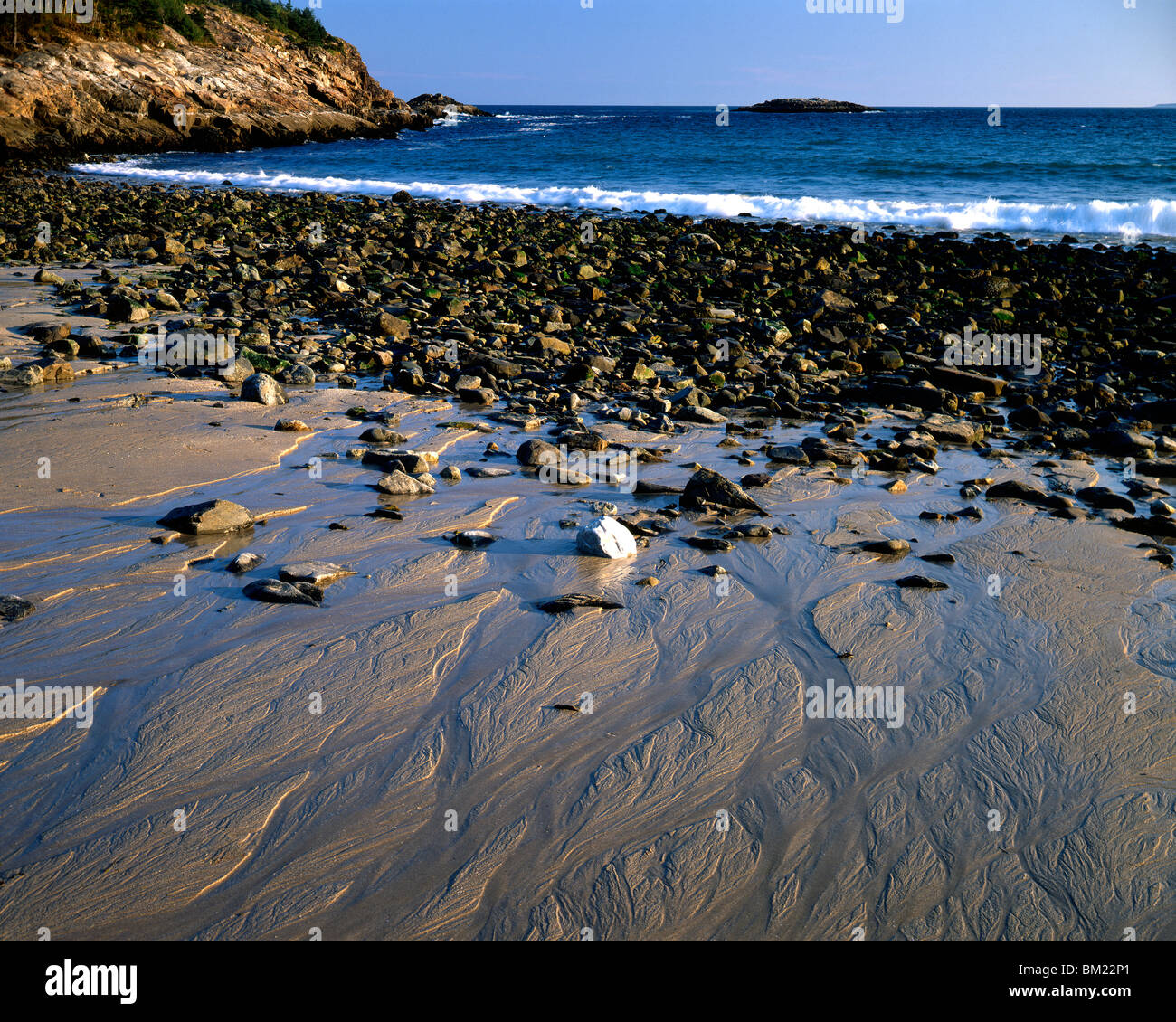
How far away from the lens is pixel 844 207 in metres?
21.9

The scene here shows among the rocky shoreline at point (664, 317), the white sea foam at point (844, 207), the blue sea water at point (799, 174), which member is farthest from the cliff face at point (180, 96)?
the rocky shoreline at point (664, 317)

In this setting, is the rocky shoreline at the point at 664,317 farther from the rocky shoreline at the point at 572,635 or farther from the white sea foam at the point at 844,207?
the white sea foam at the point at 844,207

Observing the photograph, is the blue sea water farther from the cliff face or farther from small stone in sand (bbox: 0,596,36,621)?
small stone in sand (bbox: 0,596,36,621)

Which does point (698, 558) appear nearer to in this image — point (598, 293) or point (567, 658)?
point (567, 658)

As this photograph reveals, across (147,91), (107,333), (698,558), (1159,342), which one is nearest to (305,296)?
(107,333)

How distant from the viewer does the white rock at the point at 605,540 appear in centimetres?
456

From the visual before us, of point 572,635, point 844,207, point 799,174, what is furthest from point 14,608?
point 799,174

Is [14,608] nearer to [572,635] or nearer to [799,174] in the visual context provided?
[572,635]

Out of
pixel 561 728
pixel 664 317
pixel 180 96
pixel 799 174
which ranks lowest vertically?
pixel 561 728

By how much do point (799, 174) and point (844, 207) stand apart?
30.1 feet

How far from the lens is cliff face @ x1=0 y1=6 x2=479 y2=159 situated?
112 feet

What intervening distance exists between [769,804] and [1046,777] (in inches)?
42.3

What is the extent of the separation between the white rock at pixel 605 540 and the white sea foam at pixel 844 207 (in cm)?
1811

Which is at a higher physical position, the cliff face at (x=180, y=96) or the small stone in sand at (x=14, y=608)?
the cliff face at (x=180, y=96)
